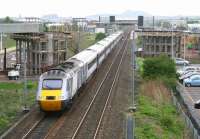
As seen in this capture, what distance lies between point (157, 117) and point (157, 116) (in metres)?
0.26

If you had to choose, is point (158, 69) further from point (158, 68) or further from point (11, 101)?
point (11, 101)

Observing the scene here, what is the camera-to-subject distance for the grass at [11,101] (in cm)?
2862

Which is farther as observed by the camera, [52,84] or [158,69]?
[158,69]

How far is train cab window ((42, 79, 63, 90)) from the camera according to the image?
28.4m

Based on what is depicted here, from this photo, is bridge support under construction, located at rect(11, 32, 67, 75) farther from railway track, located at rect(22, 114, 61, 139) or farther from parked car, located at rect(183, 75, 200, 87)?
railway track, located at rect(22, 114, 61, 139)

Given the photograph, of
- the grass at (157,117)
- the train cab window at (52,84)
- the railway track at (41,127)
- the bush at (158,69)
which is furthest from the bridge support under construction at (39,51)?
the train cab window at (52,84)

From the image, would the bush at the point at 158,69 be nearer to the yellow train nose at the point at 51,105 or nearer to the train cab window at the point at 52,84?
the train cab window at the point at 52,84

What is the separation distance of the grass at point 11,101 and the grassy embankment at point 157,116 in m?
7.81

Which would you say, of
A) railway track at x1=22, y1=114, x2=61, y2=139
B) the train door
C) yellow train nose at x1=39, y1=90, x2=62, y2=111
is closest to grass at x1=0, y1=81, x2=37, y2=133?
railway track at x1=22, y1=114, x2=61, y2=139

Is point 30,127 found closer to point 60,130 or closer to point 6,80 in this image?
point 60,130

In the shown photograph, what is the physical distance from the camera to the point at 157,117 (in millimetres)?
30672

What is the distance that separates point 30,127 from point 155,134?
23.0 ft

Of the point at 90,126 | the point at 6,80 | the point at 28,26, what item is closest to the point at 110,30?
the point at 6,80

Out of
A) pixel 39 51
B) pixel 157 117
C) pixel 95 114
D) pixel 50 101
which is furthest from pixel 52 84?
pixel 39 51
